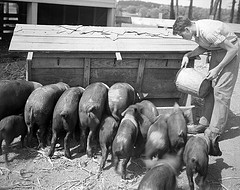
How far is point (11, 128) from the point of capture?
4.86 m

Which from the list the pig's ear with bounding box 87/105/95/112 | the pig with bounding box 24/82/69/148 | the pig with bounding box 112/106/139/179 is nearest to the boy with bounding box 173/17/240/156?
the pig with bounding box 112/106/139/179


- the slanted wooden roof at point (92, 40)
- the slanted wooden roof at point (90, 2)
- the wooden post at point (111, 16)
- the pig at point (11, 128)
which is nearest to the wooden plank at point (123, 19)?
the wooden post at point (111, 16)

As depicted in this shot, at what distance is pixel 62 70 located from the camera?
241 inches

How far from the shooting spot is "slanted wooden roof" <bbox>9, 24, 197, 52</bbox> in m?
5.95

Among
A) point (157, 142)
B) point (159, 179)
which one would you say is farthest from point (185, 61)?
point (159, 179)

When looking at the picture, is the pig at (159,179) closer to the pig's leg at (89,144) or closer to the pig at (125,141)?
the pig at (125,141)

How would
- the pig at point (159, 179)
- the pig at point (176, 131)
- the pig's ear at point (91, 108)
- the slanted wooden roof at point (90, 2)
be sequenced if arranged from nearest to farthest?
the pig at point (159, 179) < the pig at point (176, 131) < the pig's ear at point (91, 108) < the slanted wooden roof at point (90, 2)

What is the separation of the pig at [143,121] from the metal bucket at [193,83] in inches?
Answer: 27.6

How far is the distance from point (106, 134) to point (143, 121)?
699 millimetres

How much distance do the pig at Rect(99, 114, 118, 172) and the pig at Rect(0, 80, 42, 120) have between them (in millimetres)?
1458

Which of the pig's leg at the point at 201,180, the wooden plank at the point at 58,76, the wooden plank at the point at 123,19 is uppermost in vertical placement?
the wooden plank at the point at 123,19

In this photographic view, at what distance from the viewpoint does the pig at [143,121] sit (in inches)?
202

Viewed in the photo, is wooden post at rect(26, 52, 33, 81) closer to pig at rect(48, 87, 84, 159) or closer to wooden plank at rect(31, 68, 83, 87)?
wooden plank at rect(31, 68, 83, 87)

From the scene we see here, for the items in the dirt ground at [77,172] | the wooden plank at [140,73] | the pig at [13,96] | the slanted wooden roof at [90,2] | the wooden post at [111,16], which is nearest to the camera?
the dirt ground at [77,172]
